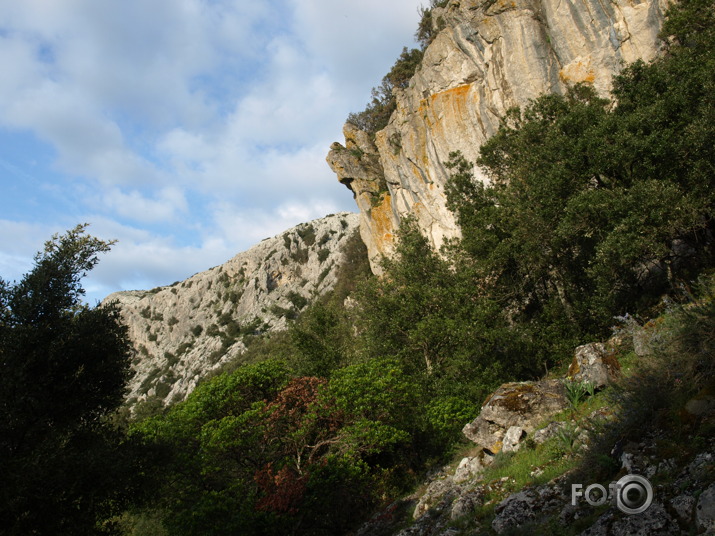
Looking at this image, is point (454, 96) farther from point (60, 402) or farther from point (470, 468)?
point (60, 402)

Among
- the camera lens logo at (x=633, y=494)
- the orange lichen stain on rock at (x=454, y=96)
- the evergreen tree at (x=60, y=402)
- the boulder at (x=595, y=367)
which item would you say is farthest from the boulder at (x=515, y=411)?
the orange lichen stain on rock at (x=454, y=96)

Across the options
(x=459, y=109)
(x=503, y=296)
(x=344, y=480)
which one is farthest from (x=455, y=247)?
(x=344, y=480)

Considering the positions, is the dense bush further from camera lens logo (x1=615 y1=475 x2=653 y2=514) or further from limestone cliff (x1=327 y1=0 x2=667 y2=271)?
camera lens logo (x1=615 y1=475 x2=653 y2=514)

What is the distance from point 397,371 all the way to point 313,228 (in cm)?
8802

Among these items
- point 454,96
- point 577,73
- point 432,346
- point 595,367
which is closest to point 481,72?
point 454,96

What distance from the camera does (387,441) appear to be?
14.6 m

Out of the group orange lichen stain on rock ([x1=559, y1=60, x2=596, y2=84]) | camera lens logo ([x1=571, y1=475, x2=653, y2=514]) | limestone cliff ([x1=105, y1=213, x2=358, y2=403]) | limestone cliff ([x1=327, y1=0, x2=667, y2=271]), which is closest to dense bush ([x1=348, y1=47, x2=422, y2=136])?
limestone cliff ([x1=327, y1=0, x2=667, y2=271])

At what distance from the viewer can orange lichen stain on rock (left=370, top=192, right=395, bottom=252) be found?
1683 inches

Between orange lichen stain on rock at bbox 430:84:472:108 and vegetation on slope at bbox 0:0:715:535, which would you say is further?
orange lichen stain on rock at bbox 430:84:472:108

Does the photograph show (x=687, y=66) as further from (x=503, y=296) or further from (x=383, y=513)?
(x=383, y=513)

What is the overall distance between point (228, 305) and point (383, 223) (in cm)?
5906

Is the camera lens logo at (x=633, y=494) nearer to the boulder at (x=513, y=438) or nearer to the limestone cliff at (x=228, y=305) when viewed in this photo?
the boulder at (x=513, y=438)

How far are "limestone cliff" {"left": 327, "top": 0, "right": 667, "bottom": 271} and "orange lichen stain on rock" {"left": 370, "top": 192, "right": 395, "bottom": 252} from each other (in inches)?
4.1

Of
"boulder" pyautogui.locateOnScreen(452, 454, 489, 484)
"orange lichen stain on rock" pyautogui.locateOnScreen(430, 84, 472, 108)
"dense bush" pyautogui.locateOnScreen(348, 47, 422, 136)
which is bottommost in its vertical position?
"boulder" pyautogui.locateOnScreen(452, 454, 489, 484)
